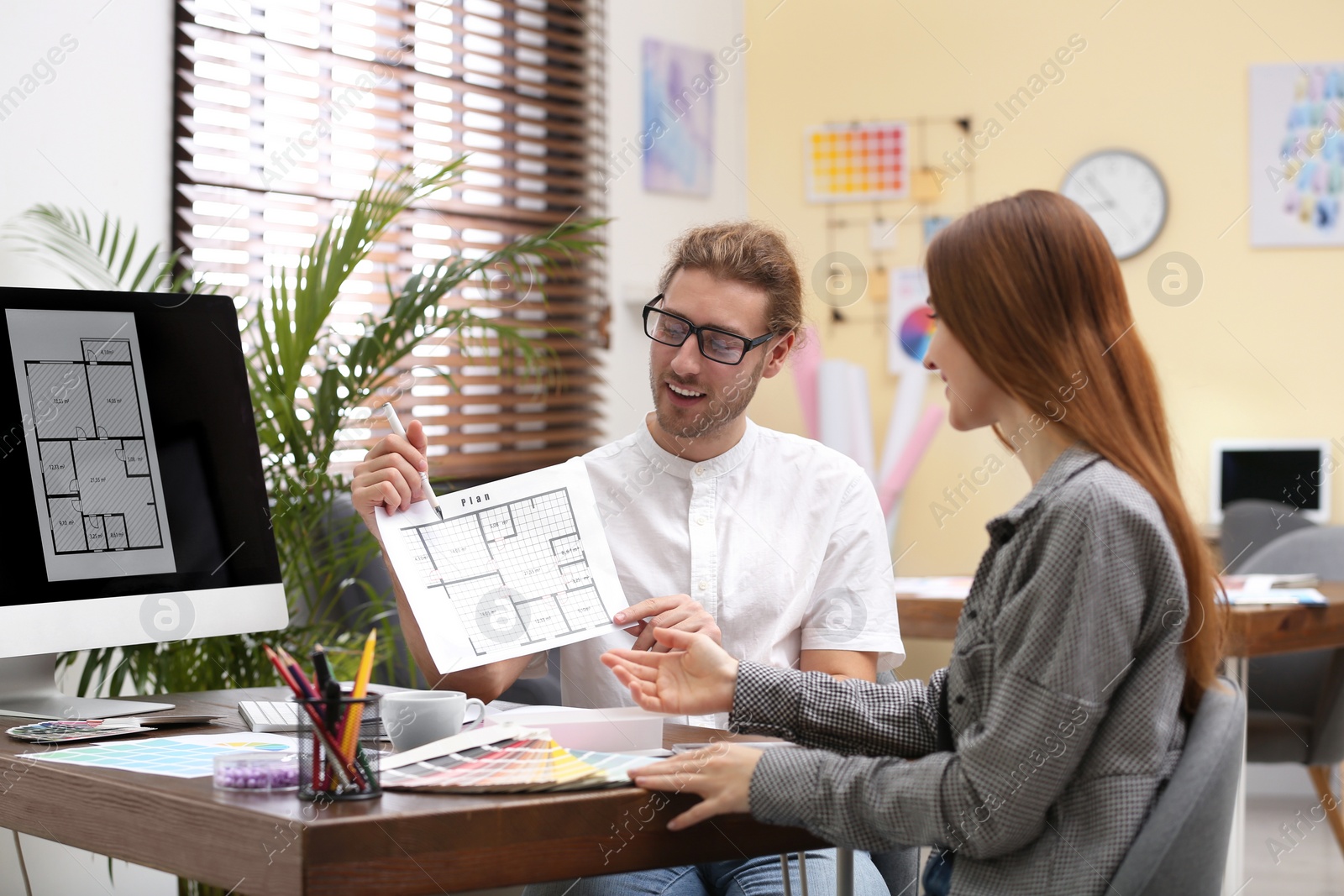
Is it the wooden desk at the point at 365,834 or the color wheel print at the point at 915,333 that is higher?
the color wheel print at the point at 915,333

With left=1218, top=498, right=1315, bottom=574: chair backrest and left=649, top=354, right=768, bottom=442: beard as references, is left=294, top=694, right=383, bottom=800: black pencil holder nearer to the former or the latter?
left=649, top=354, right=768, bottom=442: beard

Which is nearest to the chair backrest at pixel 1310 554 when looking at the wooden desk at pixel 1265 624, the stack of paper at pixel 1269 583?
the stack of paper at pixel 1269 583

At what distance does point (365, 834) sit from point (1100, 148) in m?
4.34

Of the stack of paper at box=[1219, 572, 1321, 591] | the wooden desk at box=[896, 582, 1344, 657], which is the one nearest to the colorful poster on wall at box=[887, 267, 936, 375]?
the stack of paper at box=[1219, 572, 1321, 591]

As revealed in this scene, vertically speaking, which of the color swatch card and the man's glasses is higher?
the man's glasses

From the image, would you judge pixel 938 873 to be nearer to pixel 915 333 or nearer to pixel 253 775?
pixel 253 775

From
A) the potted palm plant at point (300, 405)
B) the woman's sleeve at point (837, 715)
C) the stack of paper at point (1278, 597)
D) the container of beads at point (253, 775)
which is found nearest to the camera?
the container of beads at point (253, 775)

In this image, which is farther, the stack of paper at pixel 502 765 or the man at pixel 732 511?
the man at pixel 732 511

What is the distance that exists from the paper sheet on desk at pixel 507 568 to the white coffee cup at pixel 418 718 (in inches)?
4.9

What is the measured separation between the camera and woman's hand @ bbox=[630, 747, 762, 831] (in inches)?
44.4

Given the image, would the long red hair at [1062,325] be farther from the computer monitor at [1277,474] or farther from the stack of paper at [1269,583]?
the computer monitor at [1277,474]

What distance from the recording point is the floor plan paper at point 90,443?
1542 millimetres

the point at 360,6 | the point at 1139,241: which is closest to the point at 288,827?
the point at 360,6

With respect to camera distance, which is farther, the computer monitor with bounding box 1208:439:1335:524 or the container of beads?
the computer monitor with bounding box 1208:439:1335:524
